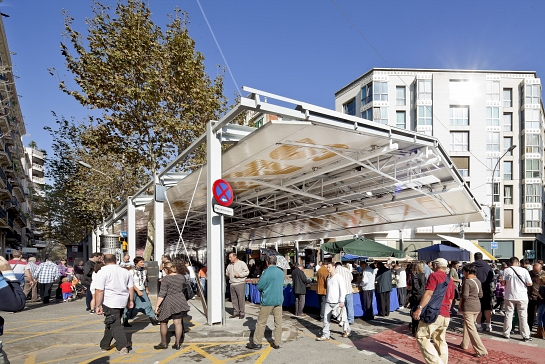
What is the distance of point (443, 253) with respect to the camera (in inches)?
736

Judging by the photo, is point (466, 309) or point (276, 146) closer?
point (466, 309)

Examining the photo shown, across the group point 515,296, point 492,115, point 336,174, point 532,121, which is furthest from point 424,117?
point 515,296

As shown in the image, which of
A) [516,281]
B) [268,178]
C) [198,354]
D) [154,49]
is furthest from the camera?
[154,49]

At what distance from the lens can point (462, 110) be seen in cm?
4409

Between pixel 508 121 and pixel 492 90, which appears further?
pixel 508 121

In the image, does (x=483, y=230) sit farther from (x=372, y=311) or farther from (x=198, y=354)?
(x=198, y=354)

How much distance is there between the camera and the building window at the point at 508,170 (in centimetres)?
4441

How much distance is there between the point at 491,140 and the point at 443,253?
30091mm

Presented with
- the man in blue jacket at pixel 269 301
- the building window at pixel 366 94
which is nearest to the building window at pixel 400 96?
the building window at pixel 366 94

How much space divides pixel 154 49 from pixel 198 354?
529 inches

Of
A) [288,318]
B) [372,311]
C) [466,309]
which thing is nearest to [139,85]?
[288,318]

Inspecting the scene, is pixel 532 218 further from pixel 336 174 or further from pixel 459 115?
pixel 336 174

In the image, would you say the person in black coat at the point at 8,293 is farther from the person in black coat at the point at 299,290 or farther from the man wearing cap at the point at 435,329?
the person in black coat at the point at 299,290

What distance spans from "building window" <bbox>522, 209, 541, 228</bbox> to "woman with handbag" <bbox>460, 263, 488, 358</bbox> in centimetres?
4154
